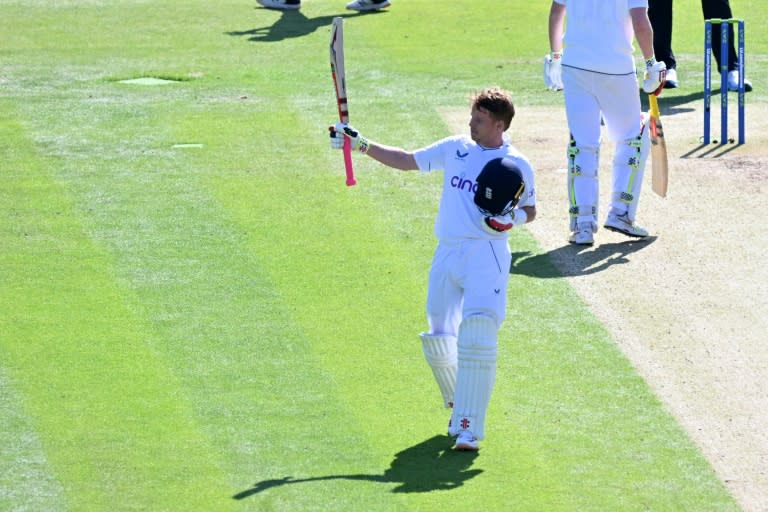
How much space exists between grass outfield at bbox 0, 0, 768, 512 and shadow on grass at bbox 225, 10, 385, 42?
2.40ft

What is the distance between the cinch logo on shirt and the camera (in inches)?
326

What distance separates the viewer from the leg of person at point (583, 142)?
11.8 m

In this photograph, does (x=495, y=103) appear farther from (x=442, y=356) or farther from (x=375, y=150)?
(x=442, y=356)

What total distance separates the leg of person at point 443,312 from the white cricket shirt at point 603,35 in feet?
12.2

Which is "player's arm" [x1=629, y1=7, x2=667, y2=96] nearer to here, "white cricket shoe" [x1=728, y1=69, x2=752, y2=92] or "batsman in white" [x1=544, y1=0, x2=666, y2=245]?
"batsman in white" [x1=544, y1=0, x2=666, y2=245]

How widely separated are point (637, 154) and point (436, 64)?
5.85 m

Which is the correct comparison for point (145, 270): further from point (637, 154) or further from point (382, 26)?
point (382, 26)

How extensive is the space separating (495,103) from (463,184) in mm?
489

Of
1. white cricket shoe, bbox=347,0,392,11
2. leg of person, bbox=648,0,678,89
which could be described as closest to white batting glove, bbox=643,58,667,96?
leg of person, bbox=648,0,678,89

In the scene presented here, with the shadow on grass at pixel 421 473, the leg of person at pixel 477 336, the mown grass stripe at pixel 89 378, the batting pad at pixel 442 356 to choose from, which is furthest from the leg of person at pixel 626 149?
the shadow on grass at pixel 421 473

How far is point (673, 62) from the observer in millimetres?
16797

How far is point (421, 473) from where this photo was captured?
8.14 metres

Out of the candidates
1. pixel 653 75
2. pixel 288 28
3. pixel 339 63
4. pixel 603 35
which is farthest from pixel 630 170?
pixel 288 28

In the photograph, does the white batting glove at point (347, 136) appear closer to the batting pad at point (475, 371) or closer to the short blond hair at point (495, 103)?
the short blond hair at point (495, 103)
